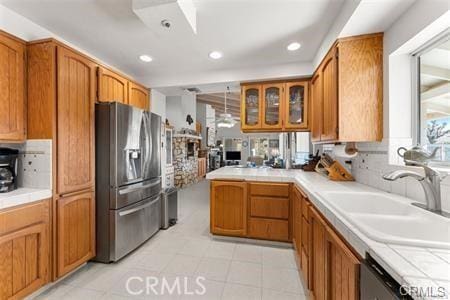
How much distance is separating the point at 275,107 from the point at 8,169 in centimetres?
296

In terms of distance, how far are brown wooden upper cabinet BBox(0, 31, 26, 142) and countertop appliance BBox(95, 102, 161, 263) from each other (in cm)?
57

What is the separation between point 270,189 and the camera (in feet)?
8.58

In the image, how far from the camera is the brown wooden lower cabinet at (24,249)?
4.84 feet

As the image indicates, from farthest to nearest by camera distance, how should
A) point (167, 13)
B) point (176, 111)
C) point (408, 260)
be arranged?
point (176, 111) < point (167, 13) < point (408, 260)

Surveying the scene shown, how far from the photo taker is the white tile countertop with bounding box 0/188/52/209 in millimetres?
1479

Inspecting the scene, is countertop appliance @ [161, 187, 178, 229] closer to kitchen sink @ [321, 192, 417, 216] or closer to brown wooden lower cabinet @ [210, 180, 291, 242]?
brown wooden lower cabinet @ [210, 180, 291, 242]

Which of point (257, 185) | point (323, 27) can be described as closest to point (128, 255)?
point (257, 185)

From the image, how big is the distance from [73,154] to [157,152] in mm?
1045

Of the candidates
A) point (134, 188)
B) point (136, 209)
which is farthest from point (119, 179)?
point (136, 209)

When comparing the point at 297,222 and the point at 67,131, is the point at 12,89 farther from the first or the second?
the point at 297,222

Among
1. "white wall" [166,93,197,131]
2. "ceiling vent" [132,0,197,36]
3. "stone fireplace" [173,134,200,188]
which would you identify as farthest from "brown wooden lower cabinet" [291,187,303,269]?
"white wall" [166,93,197,131]

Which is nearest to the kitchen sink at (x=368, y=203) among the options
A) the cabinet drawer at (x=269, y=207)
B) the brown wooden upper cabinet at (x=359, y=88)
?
the brown wooden upper cabinet at (x=359, y=88)

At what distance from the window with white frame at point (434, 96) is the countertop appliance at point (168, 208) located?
2.90m

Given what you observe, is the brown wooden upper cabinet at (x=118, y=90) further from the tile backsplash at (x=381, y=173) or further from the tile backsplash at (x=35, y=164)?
the tile backsplash at (x=381, y=173)
